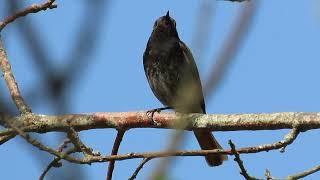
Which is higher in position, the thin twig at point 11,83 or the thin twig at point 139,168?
the thin twig at point 11,83

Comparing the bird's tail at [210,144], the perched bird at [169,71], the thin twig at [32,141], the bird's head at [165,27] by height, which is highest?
the bird's head at [165,27]

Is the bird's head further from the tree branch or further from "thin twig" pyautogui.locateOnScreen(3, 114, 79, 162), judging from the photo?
"thin twig" pyautogui.locateOnScreen(3, 114, 79, 162)

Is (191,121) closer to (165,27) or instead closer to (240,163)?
(240,163)

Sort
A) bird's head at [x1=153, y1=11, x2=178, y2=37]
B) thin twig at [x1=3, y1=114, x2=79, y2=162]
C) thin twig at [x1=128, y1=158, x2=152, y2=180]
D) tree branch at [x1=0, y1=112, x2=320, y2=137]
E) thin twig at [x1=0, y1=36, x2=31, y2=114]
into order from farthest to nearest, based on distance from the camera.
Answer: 1. bird's head at [x1=153, y1=11, x2=178, y2=37]
2. thin twig at [x1=0, y1=36, x2=31, y2=114]
3. tree branch at [x1=0, y1=112, x2=320, y2=137]
4. thin twig at [x1=128, y1=158, x2=152, y2=180]
5. thin twig at [x1=3, y1=114, x2=79, y2=162]

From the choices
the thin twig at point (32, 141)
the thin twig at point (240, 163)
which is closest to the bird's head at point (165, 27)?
the thin twig at point (240, 163)

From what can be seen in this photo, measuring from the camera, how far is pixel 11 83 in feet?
13.3

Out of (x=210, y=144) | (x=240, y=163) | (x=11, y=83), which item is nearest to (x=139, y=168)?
(x=240, y=163)

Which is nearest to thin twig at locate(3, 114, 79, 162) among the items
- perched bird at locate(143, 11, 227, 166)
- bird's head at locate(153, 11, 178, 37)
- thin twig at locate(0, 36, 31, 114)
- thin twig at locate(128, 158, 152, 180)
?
thin twig at locate(128, 158, 152, 180)

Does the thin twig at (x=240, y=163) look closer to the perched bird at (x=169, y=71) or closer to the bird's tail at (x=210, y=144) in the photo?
the perched bird at (x=169, y=71)

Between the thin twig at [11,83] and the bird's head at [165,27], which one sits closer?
the thin twig at [11,83]

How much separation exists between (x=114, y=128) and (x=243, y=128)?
32.2 inches

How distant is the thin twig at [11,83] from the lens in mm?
3898

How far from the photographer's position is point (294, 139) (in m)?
3.35

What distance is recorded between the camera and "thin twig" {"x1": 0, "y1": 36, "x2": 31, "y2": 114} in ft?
12.8
